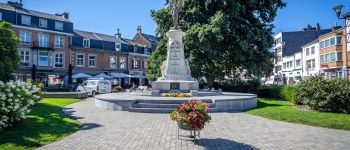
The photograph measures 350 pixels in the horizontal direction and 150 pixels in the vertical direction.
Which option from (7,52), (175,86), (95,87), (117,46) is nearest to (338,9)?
(175,86)

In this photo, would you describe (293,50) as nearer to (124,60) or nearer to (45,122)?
(124,60)

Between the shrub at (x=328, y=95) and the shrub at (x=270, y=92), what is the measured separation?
405 inches

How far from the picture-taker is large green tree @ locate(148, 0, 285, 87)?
25875mm

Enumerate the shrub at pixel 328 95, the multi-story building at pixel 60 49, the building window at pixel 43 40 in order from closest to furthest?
the shrub at pixel 328 95 < the multi-story building at pixel 60 49 < the building window at pixel 43 40

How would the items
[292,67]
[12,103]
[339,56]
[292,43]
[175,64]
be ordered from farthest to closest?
[292,43] → [292,67] → [339,56] → [175,64] → [12,103]

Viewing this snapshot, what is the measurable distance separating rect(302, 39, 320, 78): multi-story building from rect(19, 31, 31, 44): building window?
46.2 meters

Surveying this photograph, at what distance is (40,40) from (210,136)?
138 ft

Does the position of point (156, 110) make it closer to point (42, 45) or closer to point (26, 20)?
point (26, 20)

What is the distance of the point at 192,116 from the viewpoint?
7.62 m

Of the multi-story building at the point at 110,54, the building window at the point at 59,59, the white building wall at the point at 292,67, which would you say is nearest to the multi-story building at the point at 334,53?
the white building wall at the point at 292,67

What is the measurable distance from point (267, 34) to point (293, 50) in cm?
4365

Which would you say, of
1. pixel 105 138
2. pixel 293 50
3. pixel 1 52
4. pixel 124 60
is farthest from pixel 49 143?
pixel 293 50

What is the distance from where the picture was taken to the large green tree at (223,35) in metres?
25.9

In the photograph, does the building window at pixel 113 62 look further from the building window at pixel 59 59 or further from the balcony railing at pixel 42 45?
the balcony railing at pixel 42 45
